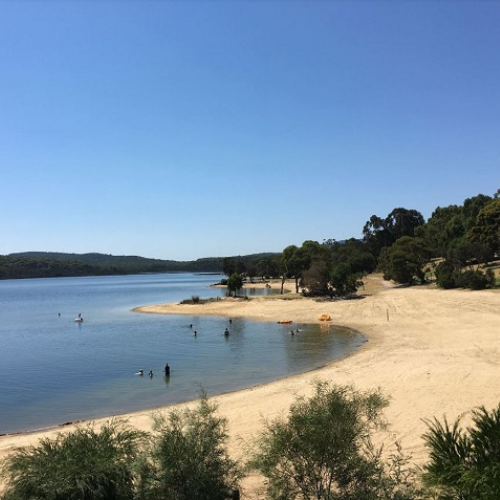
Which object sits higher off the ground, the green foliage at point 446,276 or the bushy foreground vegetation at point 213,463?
the green foliage at point 446,276

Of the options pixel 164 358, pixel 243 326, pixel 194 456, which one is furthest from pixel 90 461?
pixel 243 326

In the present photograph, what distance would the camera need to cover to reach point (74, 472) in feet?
23.6

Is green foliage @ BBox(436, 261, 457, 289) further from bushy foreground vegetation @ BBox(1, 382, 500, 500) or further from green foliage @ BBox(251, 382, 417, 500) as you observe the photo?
green foliage @ BBox(251, 382, 417, 500)

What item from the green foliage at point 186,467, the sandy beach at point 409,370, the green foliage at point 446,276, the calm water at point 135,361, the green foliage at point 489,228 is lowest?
the calm water at point 135,361

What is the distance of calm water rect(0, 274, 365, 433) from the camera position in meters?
→ 22.5

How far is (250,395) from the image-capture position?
20.8m

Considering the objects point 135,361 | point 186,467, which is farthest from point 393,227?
point 186,467

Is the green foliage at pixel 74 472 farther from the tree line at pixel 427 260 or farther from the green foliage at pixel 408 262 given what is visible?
the green foliage at pixel 408 262

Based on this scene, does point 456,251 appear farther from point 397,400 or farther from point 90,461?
point 90,461

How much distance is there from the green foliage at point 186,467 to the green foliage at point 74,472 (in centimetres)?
42

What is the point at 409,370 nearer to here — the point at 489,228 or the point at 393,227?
the point at 489,228

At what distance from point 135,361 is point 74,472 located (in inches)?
1049

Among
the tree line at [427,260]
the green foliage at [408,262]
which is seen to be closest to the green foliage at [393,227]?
the tree line at [427,260]

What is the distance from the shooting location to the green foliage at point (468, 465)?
581cm
